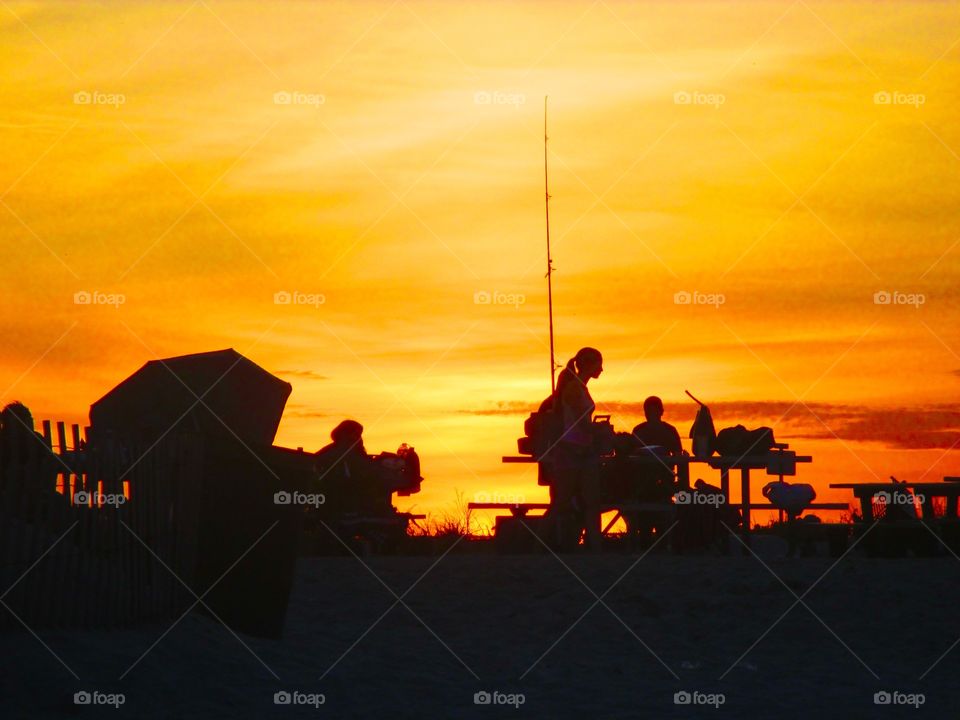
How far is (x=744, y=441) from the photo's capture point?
17188 millimetres

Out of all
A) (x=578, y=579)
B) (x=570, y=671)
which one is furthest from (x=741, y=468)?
(x=570, y=671)

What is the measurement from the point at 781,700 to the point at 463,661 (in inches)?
95.5
